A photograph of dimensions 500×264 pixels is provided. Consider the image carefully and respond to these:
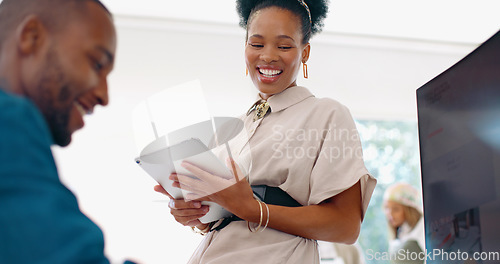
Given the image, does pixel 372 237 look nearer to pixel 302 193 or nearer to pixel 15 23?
pixel 302 193

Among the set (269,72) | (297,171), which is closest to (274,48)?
(269,72)

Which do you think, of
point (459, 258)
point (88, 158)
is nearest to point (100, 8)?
point (459, 258)

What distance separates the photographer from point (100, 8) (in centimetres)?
73

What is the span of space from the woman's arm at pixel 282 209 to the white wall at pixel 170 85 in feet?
8.07

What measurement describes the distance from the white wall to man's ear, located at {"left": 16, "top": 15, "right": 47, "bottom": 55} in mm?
2954

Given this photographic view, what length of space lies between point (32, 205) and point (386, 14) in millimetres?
4231

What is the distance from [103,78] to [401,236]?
3.53 m

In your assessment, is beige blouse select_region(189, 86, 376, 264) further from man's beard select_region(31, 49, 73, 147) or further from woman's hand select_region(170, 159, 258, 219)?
man's beard select_region(31, 49, 73, 147)

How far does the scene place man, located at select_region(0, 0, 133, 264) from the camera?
51cm

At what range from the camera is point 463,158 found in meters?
1.05

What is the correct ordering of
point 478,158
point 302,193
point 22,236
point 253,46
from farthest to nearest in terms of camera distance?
point 253,46 → point 302,193 → point 478,158 → point 22,236

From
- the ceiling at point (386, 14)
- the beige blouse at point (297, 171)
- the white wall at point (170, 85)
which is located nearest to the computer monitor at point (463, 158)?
the beige blouse at point (297, 171)

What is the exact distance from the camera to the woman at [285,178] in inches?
45.5

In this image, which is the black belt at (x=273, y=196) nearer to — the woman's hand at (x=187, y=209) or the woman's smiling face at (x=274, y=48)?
the woman's hand at (x=187, y=209)
